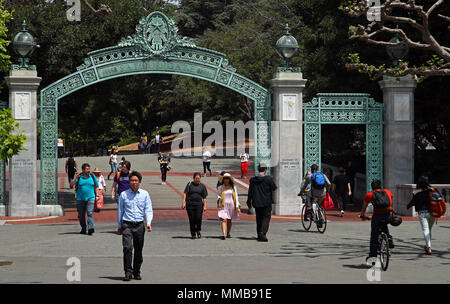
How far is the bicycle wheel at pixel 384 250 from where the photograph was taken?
11.6 meters

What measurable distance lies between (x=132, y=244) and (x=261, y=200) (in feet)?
16.9

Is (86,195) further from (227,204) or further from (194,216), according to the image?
(227,204)

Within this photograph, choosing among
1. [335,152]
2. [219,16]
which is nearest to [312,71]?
[335,152]

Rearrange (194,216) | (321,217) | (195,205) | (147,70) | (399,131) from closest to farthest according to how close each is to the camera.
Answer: (194,216), (195,205), (321,217), (147,70), (399,131)

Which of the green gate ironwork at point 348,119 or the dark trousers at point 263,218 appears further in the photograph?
the green gate ironwork at point 348,119

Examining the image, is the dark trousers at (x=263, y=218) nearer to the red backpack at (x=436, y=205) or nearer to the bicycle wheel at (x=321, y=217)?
the bicycle wheel at (x=321, y=217)

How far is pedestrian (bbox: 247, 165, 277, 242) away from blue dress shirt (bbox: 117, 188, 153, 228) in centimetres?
492

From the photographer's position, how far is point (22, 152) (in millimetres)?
20859

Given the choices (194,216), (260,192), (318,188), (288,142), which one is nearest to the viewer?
(260,192)

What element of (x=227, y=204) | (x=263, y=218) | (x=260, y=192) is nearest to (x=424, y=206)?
(x=263, y=218)

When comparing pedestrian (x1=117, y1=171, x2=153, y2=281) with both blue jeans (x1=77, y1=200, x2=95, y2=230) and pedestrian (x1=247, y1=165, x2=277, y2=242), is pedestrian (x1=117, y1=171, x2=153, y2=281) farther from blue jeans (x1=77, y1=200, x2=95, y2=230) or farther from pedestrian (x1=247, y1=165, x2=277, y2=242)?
blue jeans (x1=77, y1=200, x2=95, y2=230)

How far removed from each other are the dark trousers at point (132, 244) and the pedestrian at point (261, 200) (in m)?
5.01

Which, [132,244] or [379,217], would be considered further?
[379,217]

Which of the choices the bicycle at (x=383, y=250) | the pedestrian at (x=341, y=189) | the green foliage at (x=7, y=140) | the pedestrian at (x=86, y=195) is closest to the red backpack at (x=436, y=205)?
the bicycle at (x=383, y=250)
